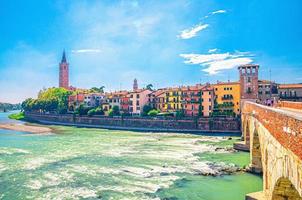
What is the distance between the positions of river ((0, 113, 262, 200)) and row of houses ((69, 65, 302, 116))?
1088 inches

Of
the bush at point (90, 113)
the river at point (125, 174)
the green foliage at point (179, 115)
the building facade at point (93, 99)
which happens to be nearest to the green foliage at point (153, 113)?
the green foliage at point (179, 115)

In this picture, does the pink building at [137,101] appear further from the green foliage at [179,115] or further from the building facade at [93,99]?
the building facade at [93,99]

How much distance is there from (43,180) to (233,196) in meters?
13.6

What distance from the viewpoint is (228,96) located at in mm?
68688

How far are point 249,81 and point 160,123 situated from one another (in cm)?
1991

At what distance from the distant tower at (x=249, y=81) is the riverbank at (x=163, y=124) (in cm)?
661

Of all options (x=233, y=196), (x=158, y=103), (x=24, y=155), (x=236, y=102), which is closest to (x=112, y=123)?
(x=158, y=103)

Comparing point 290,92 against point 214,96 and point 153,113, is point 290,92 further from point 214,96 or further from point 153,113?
point 153,113

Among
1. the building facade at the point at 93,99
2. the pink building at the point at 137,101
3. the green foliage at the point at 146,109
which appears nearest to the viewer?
the green foliage at the point at 146,109

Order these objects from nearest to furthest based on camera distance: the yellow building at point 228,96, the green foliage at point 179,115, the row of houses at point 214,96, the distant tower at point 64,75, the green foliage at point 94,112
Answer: the row of houses at point 214,96, the green foliage at point 179,115, the yellow building at point 228,96, the green foliage at point 94,112, the distant tower at point 64,75

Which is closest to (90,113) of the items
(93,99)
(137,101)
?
(137,101)

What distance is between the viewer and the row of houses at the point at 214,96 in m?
62.9

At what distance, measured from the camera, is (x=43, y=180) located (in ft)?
77.5

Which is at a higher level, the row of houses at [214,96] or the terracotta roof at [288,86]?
the terracotta roof at [288,86]
